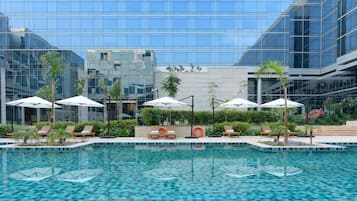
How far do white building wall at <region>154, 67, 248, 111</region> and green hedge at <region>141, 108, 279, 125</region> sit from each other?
28.1 feet

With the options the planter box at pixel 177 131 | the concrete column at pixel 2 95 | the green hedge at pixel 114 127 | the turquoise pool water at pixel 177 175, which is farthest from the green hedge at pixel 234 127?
the concrete column at pixel 2 95

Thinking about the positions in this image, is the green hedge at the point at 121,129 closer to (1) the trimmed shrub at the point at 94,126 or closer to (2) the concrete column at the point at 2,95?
(1) the trimmed shrub at the point at 94,126

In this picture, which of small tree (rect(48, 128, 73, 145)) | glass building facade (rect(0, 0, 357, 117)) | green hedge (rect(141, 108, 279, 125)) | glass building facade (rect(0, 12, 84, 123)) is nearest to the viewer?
small tree (rect(48, 128, 73, 145))

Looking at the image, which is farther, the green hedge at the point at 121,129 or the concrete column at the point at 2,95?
the concrete column at the point at 2,95

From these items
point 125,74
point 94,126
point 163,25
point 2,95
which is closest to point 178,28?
point 163,25

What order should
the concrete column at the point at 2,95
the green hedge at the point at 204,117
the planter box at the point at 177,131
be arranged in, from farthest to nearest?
the concrete column at the point at 2,95
the green hedge at the point at 204,117
the planter box at the point at 177,131

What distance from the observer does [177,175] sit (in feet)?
27.4

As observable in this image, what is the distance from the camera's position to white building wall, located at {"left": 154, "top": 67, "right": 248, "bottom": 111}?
29312 mm

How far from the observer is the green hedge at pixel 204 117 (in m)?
18.8

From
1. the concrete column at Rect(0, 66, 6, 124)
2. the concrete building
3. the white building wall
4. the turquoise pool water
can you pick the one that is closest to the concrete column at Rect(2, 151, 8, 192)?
the turquoise pool water

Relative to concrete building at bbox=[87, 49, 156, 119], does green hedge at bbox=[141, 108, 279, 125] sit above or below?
below

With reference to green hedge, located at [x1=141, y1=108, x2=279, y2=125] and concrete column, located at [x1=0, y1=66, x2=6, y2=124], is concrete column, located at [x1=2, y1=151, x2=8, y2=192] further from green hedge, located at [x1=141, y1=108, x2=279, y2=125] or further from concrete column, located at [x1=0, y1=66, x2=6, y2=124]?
concrete column, located at [x1=0, y1=66, x2=6, y2=124]

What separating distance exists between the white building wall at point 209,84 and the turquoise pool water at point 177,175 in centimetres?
1639

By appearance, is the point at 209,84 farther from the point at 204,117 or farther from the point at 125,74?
the point at 125,74
